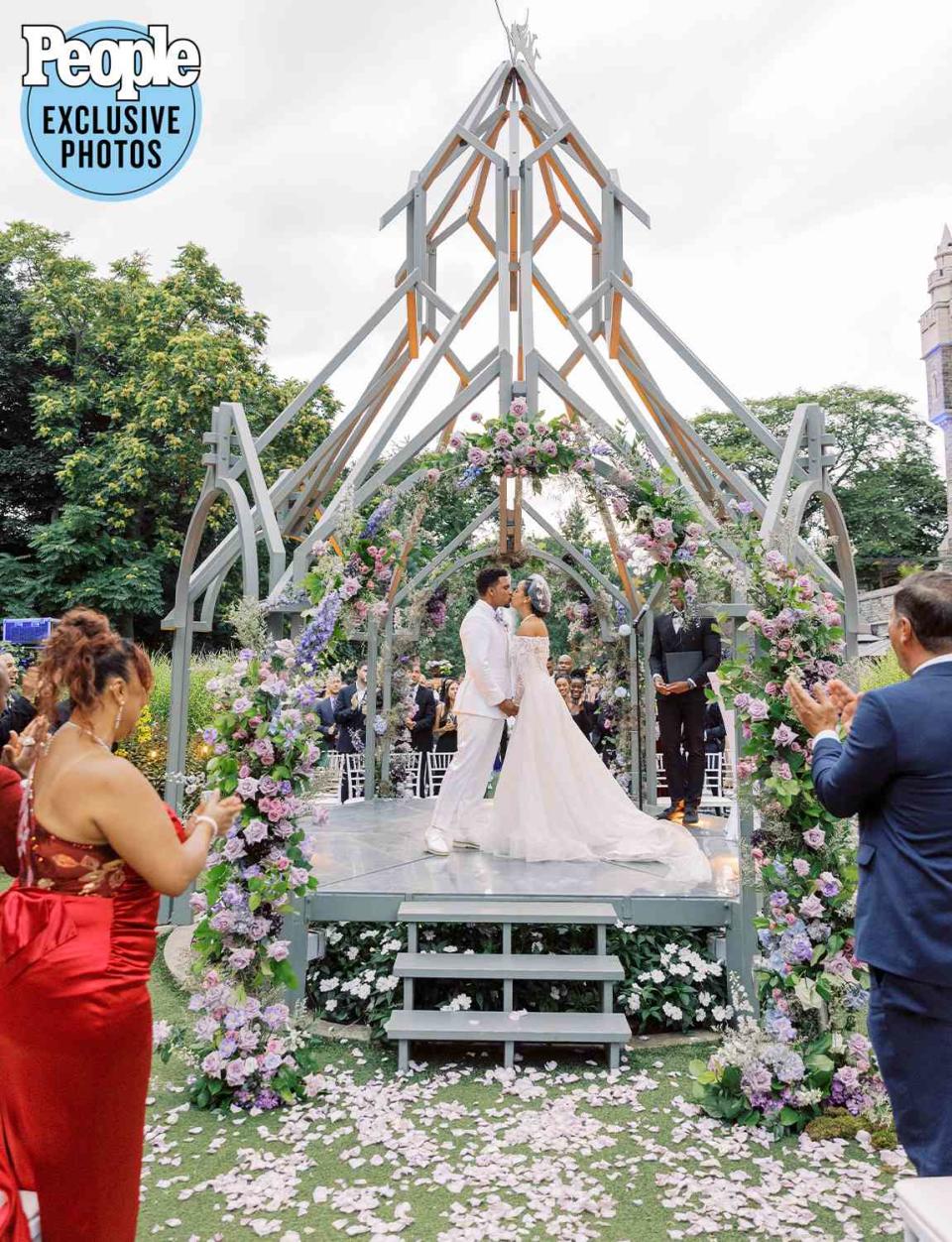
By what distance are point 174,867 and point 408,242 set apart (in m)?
6.48

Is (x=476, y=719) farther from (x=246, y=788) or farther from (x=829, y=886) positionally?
(x=829, y=886)

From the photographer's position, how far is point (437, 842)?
6.82 meters

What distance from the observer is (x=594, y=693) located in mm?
10938

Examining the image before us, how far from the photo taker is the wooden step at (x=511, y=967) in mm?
4949

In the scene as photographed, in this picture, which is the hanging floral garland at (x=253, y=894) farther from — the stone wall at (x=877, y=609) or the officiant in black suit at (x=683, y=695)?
the stone wall at (x=877, y=609)

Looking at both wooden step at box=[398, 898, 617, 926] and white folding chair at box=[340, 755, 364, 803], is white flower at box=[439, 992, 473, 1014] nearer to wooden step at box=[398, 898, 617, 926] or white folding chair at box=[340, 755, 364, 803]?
wooden step at box=[398, 898, 617, 926]

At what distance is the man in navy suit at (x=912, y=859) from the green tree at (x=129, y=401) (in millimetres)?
20793

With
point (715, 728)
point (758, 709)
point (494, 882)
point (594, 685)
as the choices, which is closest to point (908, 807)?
point (758, 709)

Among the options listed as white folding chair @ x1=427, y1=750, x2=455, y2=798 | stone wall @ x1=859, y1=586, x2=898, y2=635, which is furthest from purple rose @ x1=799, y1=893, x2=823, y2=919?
stone wall @ x1=859, y1=586, x2=898, y2=635

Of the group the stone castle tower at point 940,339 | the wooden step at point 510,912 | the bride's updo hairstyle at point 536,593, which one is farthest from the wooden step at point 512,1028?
the stone castle tower at point 940,339

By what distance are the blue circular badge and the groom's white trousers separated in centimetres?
543

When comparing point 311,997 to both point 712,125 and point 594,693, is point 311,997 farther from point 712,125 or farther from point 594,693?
point 712,125

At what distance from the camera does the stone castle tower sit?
4662 centimetres

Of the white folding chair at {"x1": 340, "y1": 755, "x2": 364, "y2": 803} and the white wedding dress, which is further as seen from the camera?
the white folding chair at {"x1": 340, "y1": 755, "x2": 364, "y2": 803}
